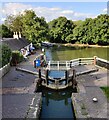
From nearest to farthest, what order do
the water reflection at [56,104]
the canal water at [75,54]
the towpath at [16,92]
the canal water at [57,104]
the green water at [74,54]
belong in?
the towpath at [16,92] < the canal water at [57,104] < the water reflection at [56,104] < the green water at [74,54] < the canal water at [75,54]

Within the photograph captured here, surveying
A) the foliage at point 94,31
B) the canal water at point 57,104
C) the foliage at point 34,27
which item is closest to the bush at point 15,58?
the canal water at point 57,104

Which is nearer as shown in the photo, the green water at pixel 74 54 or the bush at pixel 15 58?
the bush at pixel 15 58

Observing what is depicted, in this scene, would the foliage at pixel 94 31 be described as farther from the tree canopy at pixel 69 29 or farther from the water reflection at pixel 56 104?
the water reflection at pixel 56 104

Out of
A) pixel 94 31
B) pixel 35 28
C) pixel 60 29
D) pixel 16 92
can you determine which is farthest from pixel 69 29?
pixel 16 92

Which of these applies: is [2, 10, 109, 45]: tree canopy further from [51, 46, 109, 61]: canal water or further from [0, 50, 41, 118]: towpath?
[0, 50, 41, 118]: towpath

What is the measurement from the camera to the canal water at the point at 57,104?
13273 millimetres

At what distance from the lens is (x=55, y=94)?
17609 millimetres

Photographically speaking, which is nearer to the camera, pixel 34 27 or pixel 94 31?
pixel 34 27

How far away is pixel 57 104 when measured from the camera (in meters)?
15.8

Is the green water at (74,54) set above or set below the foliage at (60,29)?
below

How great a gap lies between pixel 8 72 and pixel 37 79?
4016mm

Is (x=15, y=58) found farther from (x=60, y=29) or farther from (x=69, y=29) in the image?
(x=69, y=29)

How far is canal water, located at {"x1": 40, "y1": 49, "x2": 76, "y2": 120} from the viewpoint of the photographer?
1327 cm

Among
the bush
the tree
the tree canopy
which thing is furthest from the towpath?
the tree canopy
